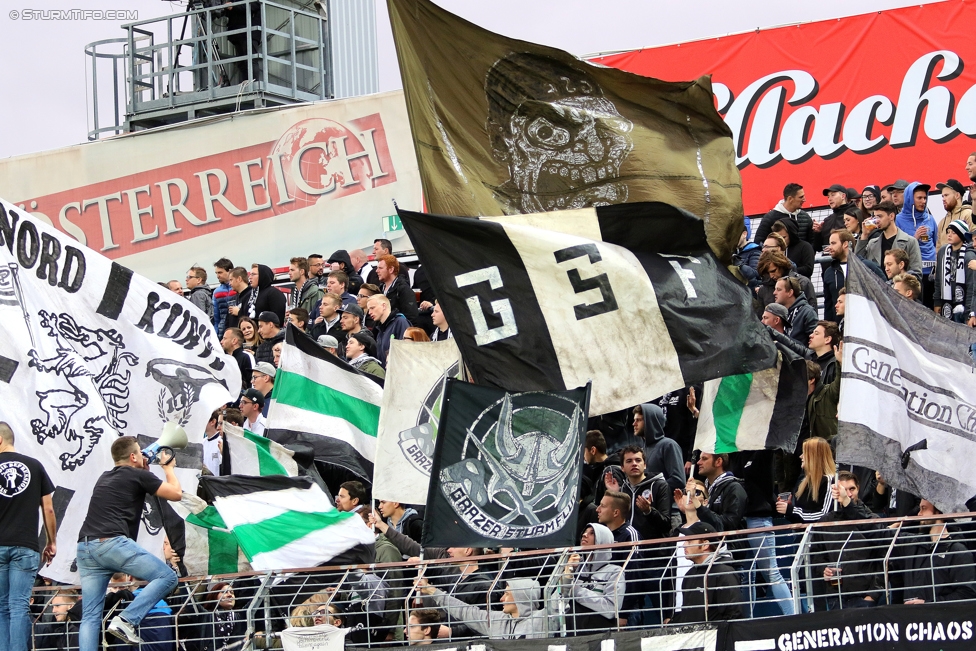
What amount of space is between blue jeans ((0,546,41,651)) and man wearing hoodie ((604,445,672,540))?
4403mm

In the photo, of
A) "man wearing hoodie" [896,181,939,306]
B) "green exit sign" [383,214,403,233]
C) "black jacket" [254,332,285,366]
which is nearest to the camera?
"man wearing hoodie" [896,181,939,306]

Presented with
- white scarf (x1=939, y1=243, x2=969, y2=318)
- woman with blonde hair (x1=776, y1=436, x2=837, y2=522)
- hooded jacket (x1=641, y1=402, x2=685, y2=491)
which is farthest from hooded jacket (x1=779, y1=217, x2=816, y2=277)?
woman with blonde hair (x1=776, y1=436, x2=837, y2=522)

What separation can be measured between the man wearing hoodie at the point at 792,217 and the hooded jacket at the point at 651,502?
196 inches

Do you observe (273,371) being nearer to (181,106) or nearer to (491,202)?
(491,202)

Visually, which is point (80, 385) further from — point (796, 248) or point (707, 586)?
point (796, 248)

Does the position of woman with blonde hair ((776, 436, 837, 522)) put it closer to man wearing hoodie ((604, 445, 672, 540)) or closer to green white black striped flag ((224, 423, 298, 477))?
man wearing hoodie ((604, 445, 672, 540))

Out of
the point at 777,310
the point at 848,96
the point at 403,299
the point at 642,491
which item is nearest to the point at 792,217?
the point at 777,310

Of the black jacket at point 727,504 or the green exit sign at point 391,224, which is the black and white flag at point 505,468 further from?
the green exit sign at point 391,224

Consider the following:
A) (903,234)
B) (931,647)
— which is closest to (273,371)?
(903,234)

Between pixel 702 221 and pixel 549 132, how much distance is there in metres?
1.39

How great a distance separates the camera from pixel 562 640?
33.5 feet

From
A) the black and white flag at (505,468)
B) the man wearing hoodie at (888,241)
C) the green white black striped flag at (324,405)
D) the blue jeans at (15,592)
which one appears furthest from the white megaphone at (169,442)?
the man wearing hoodie at (888,241)

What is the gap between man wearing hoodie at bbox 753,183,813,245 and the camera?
16656mm

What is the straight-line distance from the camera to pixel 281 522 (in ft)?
37.9
